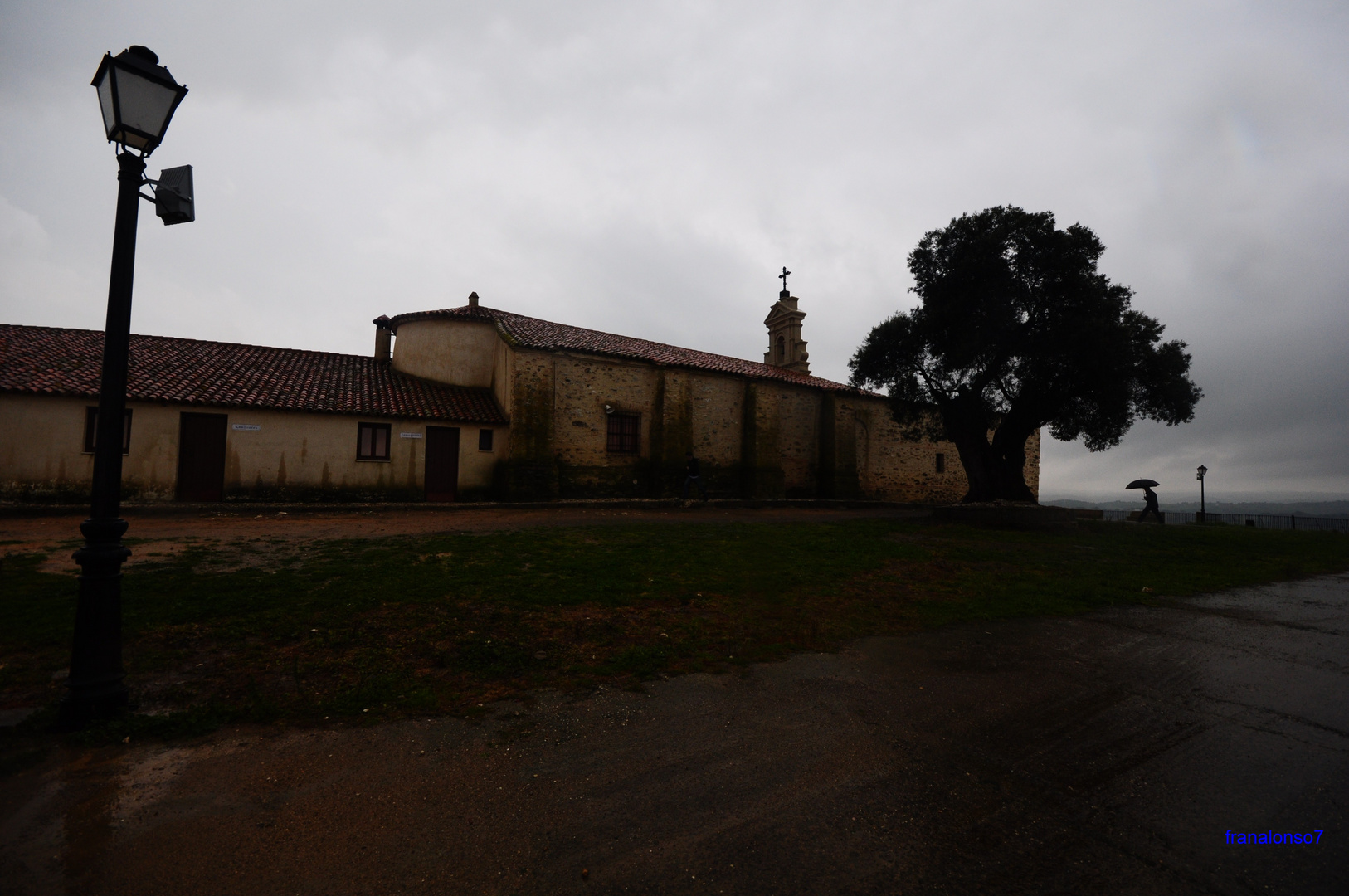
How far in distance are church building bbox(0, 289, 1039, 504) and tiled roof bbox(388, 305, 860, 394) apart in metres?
0.12

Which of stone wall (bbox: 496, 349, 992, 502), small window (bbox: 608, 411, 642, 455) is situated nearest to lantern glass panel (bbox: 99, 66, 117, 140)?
stone wall (bbox: 496, 349, 992, 502)

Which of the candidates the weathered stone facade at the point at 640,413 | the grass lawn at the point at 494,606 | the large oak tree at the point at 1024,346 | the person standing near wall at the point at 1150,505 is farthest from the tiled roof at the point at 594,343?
the person standing near wall at the point at 1150,505

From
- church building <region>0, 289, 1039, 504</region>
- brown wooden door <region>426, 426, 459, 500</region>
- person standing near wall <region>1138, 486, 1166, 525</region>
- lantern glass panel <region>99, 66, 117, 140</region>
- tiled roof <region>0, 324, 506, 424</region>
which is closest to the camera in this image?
lantern glass panel <region>99, 66, 117, 140</region>

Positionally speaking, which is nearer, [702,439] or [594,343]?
[594,343]

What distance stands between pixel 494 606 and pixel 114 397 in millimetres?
3346

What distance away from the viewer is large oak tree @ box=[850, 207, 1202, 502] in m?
15.6

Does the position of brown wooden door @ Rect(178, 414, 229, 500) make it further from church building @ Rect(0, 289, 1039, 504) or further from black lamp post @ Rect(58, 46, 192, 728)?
black lamp post @ Rect(58, 46, 192, 728)

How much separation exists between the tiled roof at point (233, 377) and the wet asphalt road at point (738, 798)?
605 inches

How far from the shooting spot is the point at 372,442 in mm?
16703

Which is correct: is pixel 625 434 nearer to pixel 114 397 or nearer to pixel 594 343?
pixel 594 343

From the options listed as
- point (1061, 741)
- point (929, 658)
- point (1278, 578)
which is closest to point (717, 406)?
point (1278, 578)

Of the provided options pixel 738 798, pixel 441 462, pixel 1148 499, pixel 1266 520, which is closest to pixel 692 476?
pixel 441 462

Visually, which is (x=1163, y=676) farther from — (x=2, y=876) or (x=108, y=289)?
(x=108, y=289)

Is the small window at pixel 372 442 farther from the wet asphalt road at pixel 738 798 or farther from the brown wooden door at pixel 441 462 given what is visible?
the wet asphalt road at pixel 738 798
